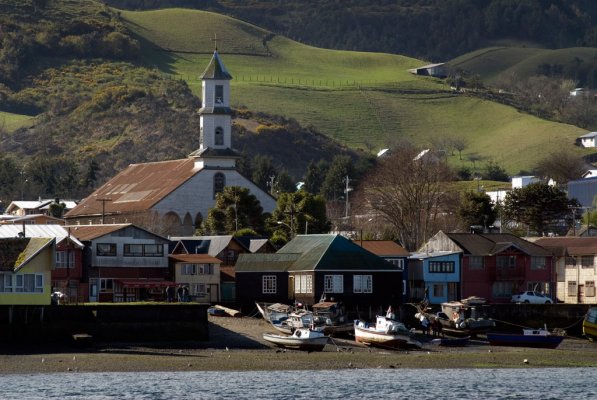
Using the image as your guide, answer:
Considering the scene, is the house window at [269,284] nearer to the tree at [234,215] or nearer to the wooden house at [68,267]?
the wooden house at [68,267]

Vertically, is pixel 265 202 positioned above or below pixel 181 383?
above

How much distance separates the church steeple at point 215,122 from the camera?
13950 centimetres

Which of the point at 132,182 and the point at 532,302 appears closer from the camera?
the point at 532,302

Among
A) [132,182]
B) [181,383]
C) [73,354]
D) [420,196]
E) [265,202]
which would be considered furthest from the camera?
[132,182]

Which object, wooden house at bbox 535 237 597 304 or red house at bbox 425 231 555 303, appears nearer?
red house at bbox 425 231 555 303

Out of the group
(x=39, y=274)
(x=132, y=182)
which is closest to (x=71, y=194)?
(x=132, y=182)

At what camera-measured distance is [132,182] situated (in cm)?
→ 14875

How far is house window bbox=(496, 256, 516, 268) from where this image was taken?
103688mm

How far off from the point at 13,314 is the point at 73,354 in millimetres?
4047

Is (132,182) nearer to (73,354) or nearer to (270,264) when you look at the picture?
(270,264)

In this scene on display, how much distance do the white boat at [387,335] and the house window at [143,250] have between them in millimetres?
19241

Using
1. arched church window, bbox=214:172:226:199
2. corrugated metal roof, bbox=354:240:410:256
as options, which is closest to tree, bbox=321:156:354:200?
arched church window, bbox=214:172:226:199

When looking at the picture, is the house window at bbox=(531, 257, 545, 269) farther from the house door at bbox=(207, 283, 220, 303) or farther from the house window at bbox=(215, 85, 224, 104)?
the house window at bbox=(215, 85, 224, 104)

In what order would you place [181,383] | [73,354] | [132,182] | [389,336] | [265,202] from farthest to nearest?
[132,182], [265,202], [389,336], [73,354], [181,383]
